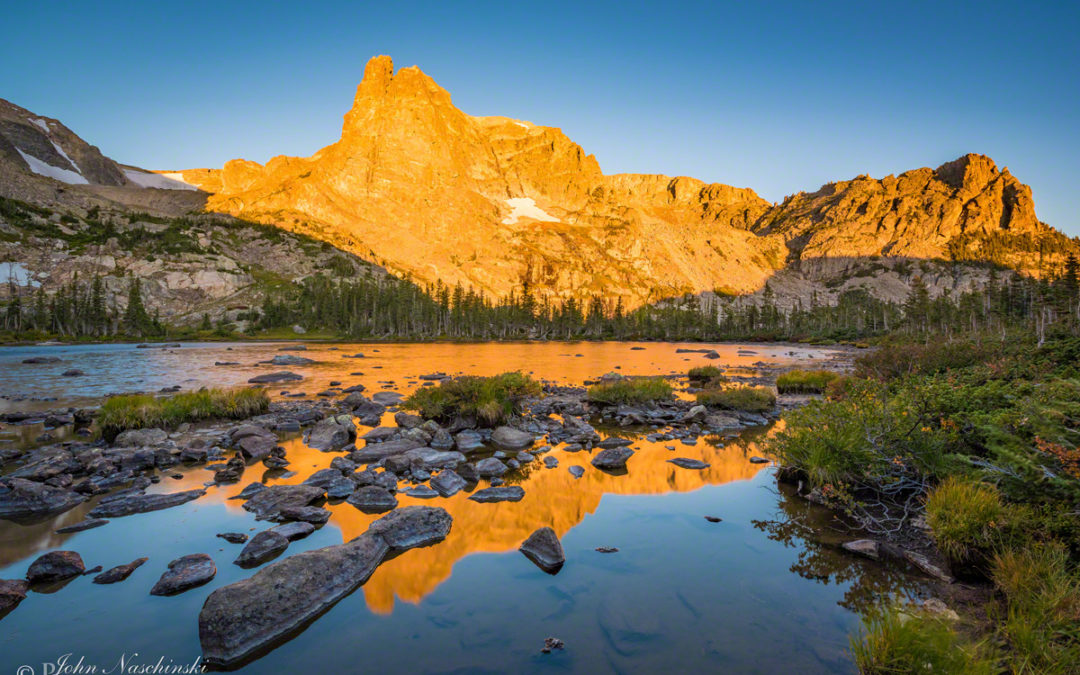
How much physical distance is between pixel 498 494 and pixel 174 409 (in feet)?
57.7

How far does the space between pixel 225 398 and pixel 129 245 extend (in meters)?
219

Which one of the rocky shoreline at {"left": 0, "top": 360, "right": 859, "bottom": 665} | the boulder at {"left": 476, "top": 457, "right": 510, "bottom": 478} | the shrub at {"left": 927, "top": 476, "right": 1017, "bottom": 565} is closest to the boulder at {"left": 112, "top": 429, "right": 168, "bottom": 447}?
the rocky shoreline at {"left": 0, "top": 360, "right": 859, "bottom": 665}

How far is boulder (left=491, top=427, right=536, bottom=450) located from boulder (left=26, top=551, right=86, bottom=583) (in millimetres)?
12089

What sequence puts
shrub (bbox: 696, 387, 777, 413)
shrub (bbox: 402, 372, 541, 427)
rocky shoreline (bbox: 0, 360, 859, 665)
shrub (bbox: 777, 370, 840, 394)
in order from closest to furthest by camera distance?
rocky shoreline (bbox: 0, 360, 859, 665) < shrub (bbox: 402, 372, 541, 427) < shrub (bbox: 696, 387, 777, 413) < shrub (bbox: 777, 370, 840, 394)

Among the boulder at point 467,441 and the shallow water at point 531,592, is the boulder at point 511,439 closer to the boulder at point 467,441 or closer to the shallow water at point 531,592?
the boulder at point 467,441

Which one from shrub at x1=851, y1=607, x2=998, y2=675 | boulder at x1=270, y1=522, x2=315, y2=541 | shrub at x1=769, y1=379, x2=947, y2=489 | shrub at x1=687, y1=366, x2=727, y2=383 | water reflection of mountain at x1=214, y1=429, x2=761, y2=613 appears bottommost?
water reflection of mountain at x1=214, y1=429, x2=761, y2=613

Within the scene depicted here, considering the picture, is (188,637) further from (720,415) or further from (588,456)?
(720,415)

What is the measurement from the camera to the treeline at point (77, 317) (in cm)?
11706

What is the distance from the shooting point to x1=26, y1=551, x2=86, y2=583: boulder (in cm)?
823

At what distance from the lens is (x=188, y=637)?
680 centimetres

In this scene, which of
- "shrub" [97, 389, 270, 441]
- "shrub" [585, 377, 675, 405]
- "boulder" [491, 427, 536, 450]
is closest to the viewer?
"boulder" [491, 427, 536, 450]

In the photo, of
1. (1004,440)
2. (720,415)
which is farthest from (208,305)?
(1004,440)

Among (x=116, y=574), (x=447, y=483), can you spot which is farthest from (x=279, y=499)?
(x=447, y=483)

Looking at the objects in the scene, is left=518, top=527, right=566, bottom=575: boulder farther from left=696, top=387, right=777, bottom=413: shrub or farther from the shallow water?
left=696, top=387, right=777, bottom=413: shrub
